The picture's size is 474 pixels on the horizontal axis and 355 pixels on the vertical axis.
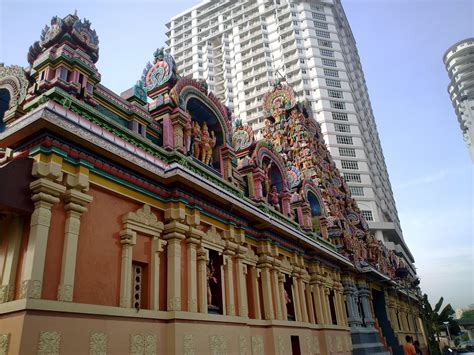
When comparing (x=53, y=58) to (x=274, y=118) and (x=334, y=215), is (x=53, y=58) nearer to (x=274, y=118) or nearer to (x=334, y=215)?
(x=334, y=215)

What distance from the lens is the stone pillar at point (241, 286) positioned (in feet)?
42.8

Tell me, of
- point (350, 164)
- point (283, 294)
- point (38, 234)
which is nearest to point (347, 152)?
point (350, 164)

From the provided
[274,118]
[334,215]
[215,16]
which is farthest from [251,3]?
[334,215]

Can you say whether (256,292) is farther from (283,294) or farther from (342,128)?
(342,128)

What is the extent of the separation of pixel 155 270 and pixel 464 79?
127m

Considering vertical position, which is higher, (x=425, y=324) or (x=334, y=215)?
(x=334, y=215)

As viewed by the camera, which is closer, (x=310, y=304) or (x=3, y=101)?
(x=3, y=101)

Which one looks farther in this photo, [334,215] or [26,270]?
[334,215]

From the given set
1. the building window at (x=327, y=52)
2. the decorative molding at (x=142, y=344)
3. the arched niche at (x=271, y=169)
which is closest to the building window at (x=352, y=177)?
the building window at (x=327, y=52)

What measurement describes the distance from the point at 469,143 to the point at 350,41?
5927cm

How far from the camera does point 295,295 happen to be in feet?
57.4

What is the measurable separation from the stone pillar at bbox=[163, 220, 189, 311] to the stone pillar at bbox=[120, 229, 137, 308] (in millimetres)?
1239

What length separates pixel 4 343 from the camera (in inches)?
265

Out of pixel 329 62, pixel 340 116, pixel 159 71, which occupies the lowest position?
pixel 159 71
